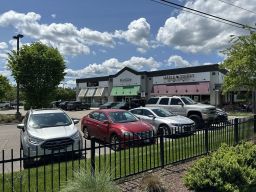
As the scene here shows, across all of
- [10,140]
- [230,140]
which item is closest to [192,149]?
[230,140]

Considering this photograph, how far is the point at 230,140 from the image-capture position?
10617 mm

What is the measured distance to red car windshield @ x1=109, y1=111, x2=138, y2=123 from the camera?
13.1m

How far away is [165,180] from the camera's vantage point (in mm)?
6832

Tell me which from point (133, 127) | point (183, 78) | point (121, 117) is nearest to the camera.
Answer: point (133, 127)

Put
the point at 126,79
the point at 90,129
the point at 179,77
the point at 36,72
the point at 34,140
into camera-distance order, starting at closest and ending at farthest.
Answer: the point at 34,140 → the point at 90,129 → the point at 36,72 → the point at 179,77 → the point at 126,79

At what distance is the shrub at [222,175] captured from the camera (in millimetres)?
5543

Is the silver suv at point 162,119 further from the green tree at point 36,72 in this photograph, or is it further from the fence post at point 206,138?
the green tree at point 36,72

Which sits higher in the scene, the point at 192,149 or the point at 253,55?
the point at 253,55

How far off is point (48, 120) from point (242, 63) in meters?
7.60

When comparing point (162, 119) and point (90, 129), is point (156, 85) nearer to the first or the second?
point (162, 119)

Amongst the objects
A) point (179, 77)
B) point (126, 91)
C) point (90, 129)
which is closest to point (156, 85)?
point (179, 77)

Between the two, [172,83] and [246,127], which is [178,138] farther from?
[172,83]

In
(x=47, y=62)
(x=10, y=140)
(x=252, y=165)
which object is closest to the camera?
(x=252, y=165)

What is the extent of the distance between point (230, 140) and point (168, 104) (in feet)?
33.8
